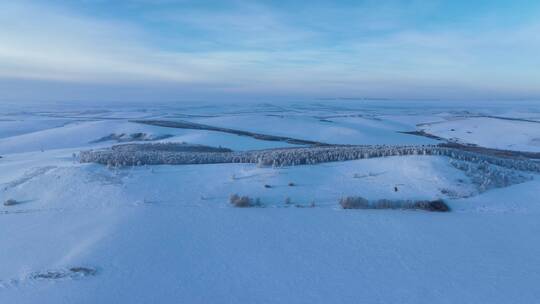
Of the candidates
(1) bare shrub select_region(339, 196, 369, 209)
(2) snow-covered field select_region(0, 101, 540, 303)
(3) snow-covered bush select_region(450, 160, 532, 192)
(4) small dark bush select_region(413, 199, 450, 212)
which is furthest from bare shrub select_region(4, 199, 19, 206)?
(3) snow-covered bush select_region(450, 160, 532, 192)

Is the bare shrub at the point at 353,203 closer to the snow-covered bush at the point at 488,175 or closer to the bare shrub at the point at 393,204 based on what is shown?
the bare shrub at the point at 393,204

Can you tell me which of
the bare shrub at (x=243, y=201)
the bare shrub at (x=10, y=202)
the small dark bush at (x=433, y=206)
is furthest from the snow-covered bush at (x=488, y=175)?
the bare shrub at (x=10, y=202)

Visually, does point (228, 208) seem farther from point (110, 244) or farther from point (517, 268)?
point (517, 268)

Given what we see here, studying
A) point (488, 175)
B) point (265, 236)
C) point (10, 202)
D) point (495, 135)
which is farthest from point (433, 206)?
point (495, 135)

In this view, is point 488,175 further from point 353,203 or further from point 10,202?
point 10,202

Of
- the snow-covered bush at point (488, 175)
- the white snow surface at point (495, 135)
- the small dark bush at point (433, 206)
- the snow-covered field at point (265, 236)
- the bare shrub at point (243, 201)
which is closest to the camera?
the snow-covered field at point (265, 236)

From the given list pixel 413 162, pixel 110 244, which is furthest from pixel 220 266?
pixel 413 162
